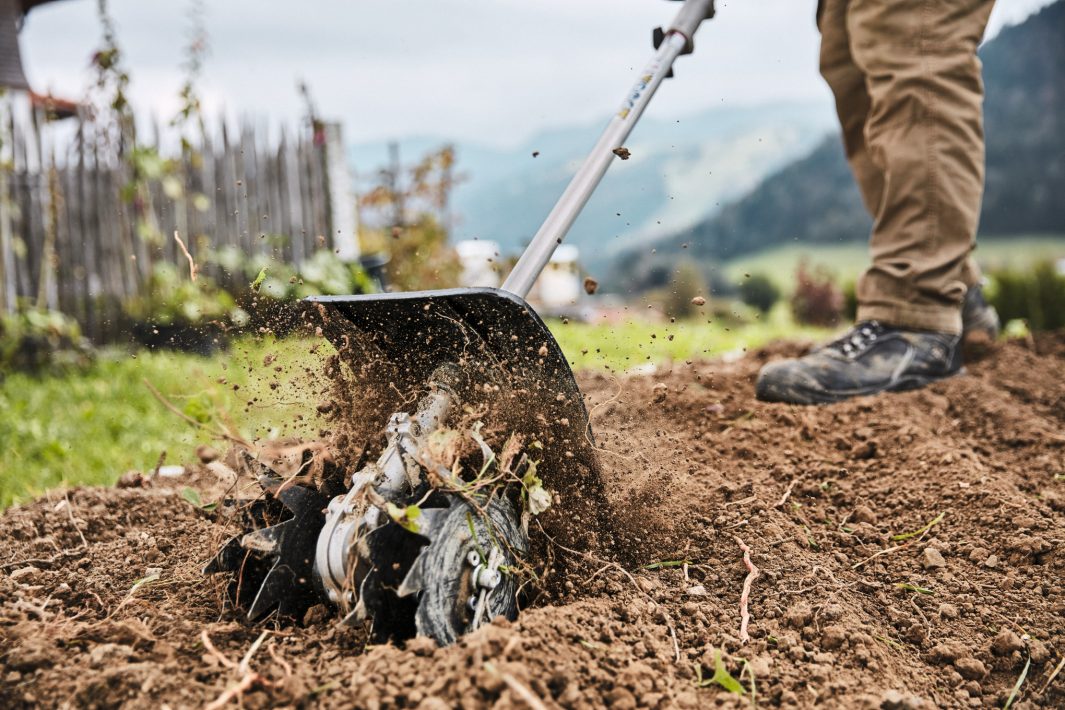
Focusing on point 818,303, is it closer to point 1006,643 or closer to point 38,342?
point 38,342

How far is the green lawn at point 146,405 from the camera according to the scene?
178 centimetres

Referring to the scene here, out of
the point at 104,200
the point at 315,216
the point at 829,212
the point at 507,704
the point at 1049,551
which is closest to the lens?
the point at 507,704

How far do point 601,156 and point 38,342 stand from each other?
532cm

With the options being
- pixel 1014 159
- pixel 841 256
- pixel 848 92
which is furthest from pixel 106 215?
pixel 1014 159

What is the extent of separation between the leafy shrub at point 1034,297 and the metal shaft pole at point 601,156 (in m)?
5.14

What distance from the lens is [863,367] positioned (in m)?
2.98

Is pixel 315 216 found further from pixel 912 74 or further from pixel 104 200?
pixel 912 74

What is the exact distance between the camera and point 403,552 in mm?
1338

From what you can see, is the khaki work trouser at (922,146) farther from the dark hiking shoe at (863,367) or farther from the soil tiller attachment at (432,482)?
the soil tiller attachment at (432,482)

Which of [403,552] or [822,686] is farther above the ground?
[403,552]

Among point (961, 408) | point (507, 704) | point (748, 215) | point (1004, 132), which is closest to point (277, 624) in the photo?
point (507, 704)

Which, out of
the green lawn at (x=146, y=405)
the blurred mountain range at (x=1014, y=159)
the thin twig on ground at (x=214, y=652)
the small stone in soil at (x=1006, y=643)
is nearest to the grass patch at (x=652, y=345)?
the green lawn at (x=146, y=405)

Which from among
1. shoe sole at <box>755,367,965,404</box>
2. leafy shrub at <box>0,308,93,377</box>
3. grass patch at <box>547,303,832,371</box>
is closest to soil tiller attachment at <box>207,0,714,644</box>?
shoe sole at <box>755,367,965,404</box>

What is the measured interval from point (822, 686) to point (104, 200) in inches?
265
